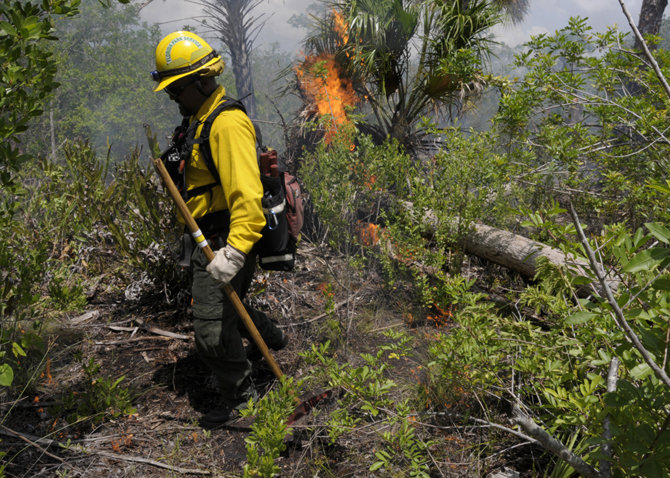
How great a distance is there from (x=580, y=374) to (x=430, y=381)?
3.26 ft

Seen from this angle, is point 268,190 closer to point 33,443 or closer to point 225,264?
point 225,264

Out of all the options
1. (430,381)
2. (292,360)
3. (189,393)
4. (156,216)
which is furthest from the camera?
(156,216)

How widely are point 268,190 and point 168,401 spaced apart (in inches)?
63.8

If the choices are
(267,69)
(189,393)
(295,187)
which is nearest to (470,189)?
(295,187)

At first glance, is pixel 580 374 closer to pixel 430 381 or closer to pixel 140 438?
pixel 430 381

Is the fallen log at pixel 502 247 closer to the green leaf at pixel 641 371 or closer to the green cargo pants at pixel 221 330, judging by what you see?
the green cargo pants at pixel 221 330

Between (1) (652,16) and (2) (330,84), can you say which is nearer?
(2) (330,84)

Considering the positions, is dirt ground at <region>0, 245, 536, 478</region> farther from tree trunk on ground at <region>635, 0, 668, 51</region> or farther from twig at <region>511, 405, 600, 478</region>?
tree trunk on ground at <region>635, 0, 668, 51</region>

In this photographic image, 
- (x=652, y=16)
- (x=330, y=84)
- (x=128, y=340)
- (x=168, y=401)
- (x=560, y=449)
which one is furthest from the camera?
(x=652, y=16)

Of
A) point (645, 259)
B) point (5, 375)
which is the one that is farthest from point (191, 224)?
point (645, 259)

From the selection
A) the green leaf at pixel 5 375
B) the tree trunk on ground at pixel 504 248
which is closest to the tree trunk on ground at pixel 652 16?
the tree trunk on ground at pixel 504 248

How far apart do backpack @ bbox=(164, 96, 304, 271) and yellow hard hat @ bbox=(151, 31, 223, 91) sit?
0.78ft

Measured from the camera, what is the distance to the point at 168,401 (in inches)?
112

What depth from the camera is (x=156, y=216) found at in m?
3.70
